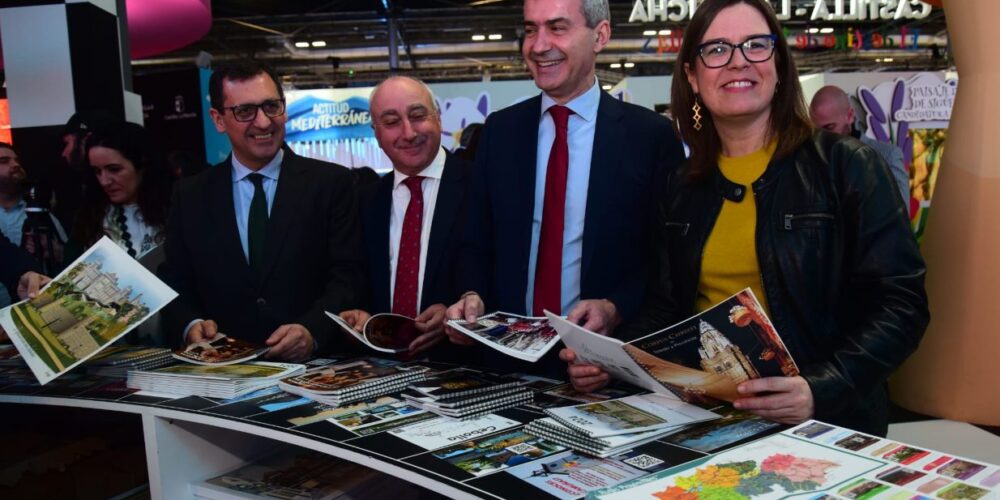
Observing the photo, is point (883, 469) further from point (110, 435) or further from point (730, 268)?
point (110, 435)

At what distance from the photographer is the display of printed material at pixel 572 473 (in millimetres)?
1225

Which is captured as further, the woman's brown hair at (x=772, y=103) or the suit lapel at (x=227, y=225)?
the suit lapel at (x=227, y=225)

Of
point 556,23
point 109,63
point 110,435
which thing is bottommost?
point 110,435

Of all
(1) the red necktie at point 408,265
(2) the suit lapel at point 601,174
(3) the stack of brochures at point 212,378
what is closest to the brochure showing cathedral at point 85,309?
(3) the stack of brochures at point 212,378

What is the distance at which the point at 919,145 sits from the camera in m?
8.81

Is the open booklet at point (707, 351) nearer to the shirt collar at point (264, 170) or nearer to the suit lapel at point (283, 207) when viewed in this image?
the suit lapel at point (283, 207)

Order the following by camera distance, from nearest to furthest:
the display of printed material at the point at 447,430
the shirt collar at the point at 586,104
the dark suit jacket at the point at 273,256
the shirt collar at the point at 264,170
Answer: the display of printed material at the point at 447,430 < the shirt collar at the point at 586,104 < the dark suit jacket at the point at 273,256 < the shirt collar at the point at 264,170

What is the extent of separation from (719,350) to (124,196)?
2.54m

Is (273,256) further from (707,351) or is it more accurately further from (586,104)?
(707,351)

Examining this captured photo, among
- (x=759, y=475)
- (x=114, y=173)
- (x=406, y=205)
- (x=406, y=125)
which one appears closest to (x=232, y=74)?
(x=406, y=125)

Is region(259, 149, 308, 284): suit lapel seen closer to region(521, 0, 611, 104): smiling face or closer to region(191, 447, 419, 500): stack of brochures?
region(191, 447, 419, 500): stack of brochures

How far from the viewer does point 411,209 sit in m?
2.66

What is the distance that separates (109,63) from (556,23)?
3098 mm

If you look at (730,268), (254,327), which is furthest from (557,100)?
(254,327)
